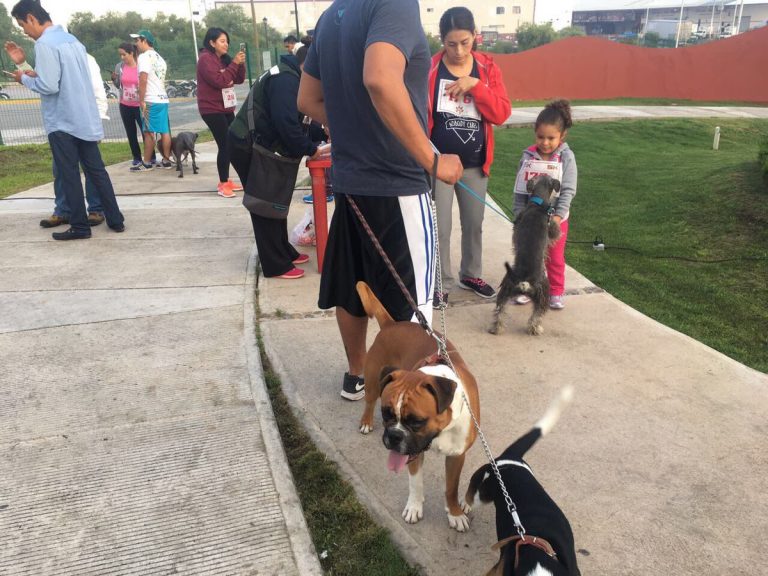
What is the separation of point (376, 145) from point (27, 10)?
4.85 m

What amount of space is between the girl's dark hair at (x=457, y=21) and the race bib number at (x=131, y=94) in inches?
278

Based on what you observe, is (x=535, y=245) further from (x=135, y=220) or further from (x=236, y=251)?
(x=135, y=220)

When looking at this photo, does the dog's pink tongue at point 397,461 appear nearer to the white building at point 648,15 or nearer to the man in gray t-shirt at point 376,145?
Result: the man in gray t-shirt at point 376,145

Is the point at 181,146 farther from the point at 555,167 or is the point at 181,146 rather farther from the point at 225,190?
the point at 555,167

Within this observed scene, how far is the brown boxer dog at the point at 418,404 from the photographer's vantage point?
6.70 ft

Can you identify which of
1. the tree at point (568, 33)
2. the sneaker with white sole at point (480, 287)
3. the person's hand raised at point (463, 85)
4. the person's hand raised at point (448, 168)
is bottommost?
the sneaker with white sole at point (480, 287)

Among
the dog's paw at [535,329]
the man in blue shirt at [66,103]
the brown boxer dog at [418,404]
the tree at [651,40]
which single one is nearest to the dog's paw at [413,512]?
the brown boxer dog at [418,404]

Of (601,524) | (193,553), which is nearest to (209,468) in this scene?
(193,553)

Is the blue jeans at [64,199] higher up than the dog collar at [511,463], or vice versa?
the blue jeans at [64,199]

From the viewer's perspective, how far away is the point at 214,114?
A: 7719 mm

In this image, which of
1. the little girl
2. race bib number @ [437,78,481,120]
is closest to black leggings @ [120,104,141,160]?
race bib number @ [437,78,481,120]

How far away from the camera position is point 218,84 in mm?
7492

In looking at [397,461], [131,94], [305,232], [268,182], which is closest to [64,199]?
[305,232]

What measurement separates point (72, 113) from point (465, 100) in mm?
3929
